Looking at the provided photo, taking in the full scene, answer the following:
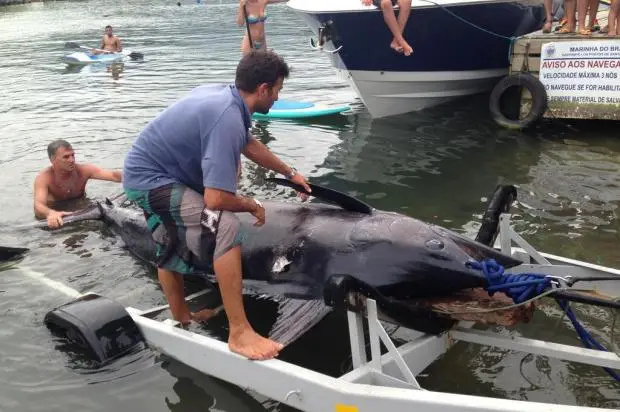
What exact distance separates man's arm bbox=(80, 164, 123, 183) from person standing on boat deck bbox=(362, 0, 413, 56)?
4.96m

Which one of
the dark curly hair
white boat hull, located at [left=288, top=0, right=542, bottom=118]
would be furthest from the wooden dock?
the dark curly hair

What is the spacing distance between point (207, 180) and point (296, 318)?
3.56 ft

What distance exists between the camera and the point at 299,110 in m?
12.1

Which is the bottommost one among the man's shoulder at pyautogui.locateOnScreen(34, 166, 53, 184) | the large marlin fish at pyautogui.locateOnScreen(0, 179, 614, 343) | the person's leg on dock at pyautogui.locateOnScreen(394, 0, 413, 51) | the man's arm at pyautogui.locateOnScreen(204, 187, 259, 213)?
the man's shoulder at pyautogui.locateOnScreen(34, 166, 53, 184)

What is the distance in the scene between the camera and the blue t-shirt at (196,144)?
3.80 meters

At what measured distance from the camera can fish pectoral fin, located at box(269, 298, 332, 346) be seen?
396 cm

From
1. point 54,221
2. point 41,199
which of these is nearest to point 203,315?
A: point 54,221

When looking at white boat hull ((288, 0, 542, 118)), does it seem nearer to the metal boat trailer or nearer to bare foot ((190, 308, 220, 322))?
bare foot ((190, 308, 220, 322))

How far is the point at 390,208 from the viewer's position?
7.42m

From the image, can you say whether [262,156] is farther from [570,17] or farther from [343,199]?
[570,17]

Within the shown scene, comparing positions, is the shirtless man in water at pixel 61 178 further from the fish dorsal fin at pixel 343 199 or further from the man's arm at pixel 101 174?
the fish dorsal fin at pixel 343 199

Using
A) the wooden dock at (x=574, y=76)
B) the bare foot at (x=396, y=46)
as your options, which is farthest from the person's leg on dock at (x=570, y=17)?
the bare foot at (x=396, y=46)

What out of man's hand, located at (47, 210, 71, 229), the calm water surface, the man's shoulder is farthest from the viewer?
the man's shoulder

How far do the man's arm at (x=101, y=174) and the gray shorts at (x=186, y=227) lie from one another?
373 centimetres
